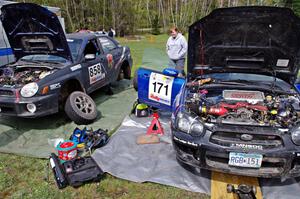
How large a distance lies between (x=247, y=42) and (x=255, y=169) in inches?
66.9

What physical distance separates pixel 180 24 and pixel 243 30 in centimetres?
2789

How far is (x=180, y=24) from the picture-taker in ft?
98.2

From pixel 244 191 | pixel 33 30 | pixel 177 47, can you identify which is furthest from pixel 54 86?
pixel 177 47

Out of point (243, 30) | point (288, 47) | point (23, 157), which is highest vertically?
point (243, 30)

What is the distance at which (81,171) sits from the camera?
2955mm

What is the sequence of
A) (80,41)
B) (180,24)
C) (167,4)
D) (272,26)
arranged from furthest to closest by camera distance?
(167,4), (180,24), (80,41), (272,26)

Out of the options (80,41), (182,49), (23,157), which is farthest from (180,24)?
(23,157)

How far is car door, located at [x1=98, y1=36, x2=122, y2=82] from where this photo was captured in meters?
5.84

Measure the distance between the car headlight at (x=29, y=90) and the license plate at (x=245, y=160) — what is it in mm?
2918

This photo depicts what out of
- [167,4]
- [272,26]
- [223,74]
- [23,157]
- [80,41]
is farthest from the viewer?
[167,4]

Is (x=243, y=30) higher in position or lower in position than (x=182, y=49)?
higher

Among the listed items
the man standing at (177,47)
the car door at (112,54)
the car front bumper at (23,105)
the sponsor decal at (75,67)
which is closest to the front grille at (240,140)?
the car front bumper at (23,105)

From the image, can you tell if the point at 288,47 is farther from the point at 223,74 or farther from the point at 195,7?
the point at 195,7

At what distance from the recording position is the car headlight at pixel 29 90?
12.5 feet
